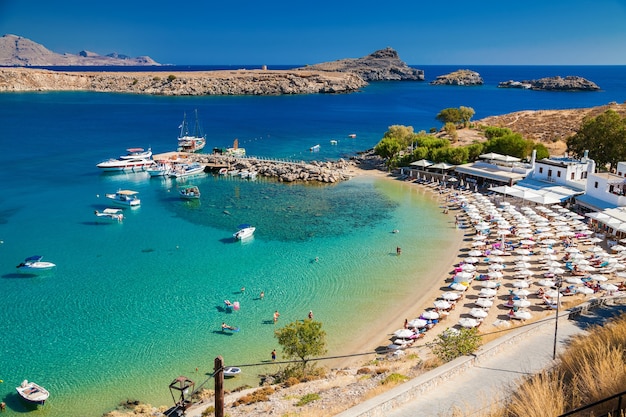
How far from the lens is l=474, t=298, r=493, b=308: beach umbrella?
26.5m

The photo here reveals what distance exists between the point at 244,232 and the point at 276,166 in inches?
1042

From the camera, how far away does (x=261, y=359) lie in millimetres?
23469

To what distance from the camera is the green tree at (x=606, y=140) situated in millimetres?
49000

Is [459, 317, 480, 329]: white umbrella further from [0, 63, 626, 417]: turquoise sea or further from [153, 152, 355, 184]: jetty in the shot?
[153, 152, 355, 184]: jetty

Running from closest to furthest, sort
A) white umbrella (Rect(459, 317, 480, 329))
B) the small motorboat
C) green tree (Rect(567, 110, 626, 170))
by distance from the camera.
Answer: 1. the small motorboat
2. white umbrella (Rect(459, 317, 480, 329))
3. green tree (Rect(567, 110, 626, 170))

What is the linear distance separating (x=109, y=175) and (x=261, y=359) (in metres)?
48.8

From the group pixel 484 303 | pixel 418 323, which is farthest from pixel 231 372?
pixel 484 303

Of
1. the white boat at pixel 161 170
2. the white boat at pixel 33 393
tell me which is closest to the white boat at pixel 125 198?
the white boat at pixel 161 170

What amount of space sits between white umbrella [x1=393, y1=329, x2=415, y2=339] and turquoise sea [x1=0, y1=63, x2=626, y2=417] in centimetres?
227

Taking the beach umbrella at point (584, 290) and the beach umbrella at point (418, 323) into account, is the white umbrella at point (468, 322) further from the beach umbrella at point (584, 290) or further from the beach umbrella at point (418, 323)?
the beach umbrella at point (584, 290)

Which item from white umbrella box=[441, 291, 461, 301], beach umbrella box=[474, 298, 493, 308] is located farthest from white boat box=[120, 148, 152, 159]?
beach umbrella box=[474, 298, 493, 308]

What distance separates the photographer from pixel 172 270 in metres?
33.5

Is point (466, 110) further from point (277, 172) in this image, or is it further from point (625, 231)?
point (625, 231)

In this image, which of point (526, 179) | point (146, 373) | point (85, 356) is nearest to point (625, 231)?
point (526, 179)
